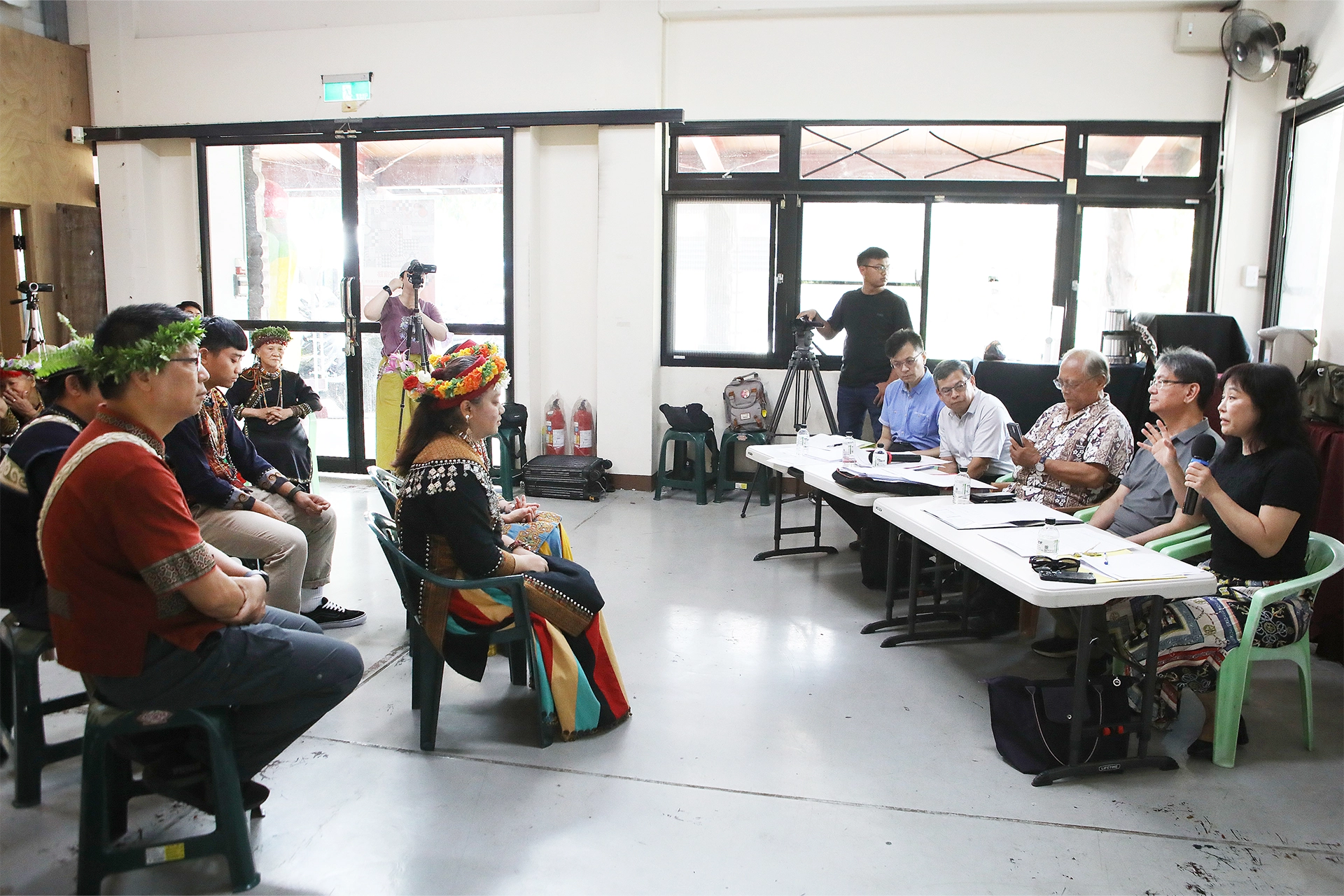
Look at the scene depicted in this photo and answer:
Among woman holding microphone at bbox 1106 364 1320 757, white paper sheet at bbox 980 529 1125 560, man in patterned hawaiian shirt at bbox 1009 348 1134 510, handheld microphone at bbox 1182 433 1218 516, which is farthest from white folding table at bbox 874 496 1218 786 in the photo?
man in patterned hawaiian shirt at bbox 1009 348 1134 510

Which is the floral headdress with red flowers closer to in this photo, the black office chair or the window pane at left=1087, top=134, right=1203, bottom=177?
the black office chair

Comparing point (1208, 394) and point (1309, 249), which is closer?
point (1208, 394)

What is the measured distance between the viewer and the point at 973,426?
436 centimetres

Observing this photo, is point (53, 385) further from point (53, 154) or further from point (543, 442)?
point (53, 154)

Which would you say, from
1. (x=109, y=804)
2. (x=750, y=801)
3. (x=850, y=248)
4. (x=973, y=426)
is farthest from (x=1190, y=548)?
(x=850, y=248)

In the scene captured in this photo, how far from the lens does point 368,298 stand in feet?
22.7

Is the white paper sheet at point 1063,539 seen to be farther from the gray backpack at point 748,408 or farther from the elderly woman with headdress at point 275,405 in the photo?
the gray backpack at point 748,408

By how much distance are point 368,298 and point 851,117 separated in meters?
3.83

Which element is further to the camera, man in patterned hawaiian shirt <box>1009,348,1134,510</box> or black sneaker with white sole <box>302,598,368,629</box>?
black sneaker with white sole <box>302,598,368,629</box>

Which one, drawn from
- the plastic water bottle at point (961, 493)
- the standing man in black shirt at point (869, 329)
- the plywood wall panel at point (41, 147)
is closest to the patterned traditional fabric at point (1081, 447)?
the plastic water bottle at point (961, 493)

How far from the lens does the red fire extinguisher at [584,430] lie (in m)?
6.70

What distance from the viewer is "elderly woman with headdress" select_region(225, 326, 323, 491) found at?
4.39 metres

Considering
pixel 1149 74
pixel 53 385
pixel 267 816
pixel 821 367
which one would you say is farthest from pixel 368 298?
pixel 1149 74

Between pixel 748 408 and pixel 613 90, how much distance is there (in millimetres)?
2420
